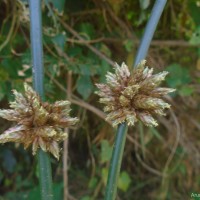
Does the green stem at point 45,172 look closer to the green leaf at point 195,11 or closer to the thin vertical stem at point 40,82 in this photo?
the thin vertical stem at point 40,82

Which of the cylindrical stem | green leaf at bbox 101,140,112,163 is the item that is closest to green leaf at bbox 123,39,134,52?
green leaf at bbox 101,140,112,163

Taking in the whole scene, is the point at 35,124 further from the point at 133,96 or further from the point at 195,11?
the point at 195,11

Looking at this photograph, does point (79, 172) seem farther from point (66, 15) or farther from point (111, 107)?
point (111, 107)

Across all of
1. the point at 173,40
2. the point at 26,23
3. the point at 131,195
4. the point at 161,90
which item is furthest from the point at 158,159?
the point at 161,90

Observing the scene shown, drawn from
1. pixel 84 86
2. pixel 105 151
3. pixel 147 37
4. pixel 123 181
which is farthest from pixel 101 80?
pixel 147 37

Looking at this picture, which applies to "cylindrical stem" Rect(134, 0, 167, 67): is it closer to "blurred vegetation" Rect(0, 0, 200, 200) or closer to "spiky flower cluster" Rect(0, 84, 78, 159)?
A: "spiky flower cluster" Rect(0, 84, 78, 159)
